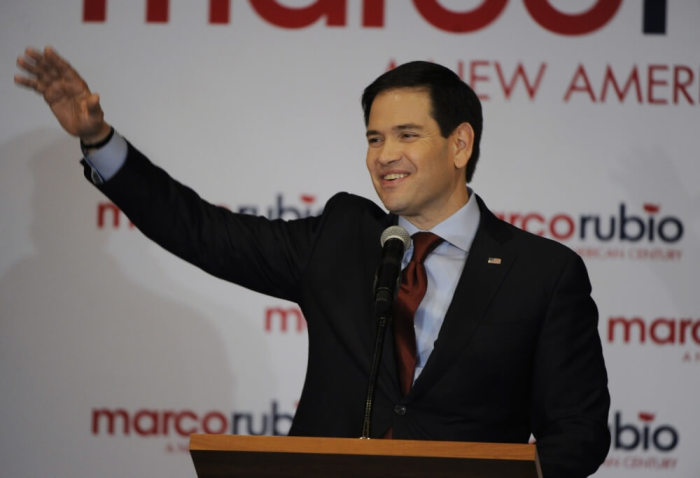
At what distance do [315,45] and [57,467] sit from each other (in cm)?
200

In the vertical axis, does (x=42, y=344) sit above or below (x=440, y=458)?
below

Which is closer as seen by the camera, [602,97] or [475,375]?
[475,375]

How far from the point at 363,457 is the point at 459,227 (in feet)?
3.88

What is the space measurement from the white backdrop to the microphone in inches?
71.5

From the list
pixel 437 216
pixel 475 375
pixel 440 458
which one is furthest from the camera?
pixel 437 216

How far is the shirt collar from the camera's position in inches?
107

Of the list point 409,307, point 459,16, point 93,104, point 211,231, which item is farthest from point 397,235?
point 459,16

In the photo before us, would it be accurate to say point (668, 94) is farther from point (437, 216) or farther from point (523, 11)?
point (437, 216)

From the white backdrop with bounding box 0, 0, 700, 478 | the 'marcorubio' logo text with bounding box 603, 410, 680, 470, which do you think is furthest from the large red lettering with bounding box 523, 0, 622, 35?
the 'marcorubio' logo text with bounding box 603, 410, 680, 470

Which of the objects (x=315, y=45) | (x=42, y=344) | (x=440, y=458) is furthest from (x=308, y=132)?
(x=440, y=458)

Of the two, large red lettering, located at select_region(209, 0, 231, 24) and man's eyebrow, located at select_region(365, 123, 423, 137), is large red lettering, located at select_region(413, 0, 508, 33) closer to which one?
large red lettering, located at select_region(209, 0, 231, 24)

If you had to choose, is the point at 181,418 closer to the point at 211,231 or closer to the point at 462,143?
the point at 211,231

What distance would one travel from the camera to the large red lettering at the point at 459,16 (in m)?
4.19

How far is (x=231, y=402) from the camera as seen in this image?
13.4 ft
